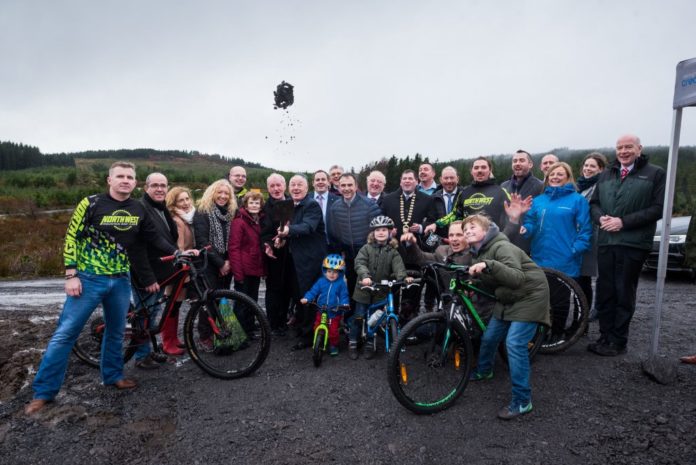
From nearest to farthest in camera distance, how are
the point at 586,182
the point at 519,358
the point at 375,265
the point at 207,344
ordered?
the point at 519,358 → the point at 207,344 → the point at 375,265 → the point at 586,182

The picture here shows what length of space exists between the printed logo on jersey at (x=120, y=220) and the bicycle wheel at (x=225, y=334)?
109cm

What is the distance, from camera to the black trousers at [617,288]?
4324 mm

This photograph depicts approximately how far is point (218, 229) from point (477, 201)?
3.56 meters

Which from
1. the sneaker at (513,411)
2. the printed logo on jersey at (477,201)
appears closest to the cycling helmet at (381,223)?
the printed logo on jersey at (477,201)

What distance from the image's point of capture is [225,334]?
4.27 meters

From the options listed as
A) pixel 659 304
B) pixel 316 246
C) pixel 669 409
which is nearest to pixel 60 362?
pixel 316 246

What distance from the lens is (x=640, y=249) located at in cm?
427

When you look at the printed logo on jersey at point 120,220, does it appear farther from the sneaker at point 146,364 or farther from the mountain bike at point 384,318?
the mountain bike at point 384,318

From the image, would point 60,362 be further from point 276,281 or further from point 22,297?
point 22,297

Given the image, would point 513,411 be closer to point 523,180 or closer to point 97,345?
point 523,180

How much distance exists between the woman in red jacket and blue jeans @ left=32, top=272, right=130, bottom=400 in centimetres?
139

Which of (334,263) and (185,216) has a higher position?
(185,216)

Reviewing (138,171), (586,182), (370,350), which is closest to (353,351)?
(370,350)

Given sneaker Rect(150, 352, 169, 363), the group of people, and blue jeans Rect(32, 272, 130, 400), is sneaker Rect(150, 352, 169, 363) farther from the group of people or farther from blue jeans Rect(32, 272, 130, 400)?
blue jeans Rect(32, 272, 130, 400)
